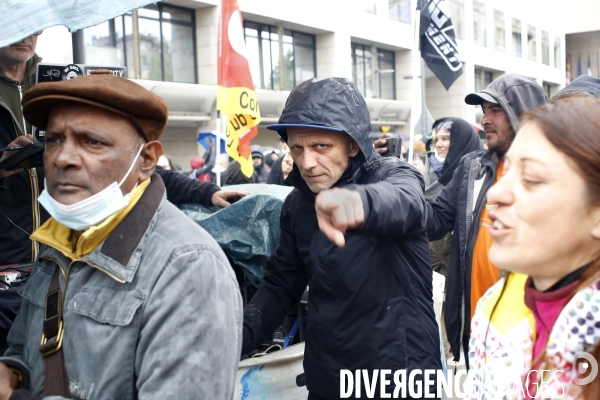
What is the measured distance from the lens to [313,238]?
2.82 metres

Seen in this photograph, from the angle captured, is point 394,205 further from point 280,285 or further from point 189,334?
point 280,285

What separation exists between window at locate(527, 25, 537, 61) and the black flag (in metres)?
42.3

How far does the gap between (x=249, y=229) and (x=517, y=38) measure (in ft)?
150

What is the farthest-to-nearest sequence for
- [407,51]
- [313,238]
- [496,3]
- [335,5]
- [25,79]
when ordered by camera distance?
[496,3], [407,51], [335,5], [25,79], [313,238]

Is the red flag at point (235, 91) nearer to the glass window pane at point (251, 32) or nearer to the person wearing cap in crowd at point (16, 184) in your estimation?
the person wearing cap in crowd at point (16, 184)

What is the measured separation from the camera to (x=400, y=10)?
1294 inches

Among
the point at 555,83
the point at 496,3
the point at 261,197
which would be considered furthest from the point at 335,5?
the point at 555,83

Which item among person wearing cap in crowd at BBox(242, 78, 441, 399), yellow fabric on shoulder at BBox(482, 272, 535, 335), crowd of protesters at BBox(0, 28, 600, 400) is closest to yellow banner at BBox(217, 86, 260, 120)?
crowd of protesters at BBox(0, 28, 600, 400)

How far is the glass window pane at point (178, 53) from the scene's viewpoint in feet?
73.4

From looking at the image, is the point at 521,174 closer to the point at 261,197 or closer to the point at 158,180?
the point at 158,180

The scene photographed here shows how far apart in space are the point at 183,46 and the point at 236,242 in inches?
806

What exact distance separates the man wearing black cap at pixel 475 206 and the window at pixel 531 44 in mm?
46482

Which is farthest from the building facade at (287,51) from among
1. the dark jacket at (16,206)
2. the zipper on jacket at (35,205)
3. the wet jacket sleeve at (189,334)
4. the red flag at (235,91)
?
the wet jacket sleeve at (189,334)

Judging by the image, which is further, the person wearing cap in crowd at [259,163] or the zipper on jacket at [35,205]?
the person wearing cap in crowd at [259,163]
